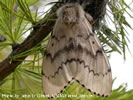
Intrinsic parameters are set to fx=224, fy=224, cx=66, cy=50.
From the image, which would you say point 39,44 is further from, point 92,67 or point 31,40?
point 92,67

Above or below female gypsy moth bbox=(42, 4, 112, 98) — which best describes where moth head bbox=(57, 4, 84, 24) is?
above

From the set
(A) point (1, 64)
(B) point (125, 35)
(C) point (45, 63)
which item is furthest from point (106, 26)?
(A) point (1, 64)

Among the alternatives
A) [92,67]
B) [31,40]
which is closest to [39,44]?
[31,40]

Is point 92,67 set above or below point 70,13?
below

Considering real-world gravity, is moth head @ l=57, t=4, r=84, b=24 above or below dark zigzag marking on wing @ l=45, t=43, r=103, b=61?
above

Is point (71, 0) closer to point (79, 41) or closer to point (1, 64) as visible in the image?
point (79, 41)

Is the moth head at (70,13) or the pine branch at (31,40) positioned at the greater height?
the moth head at (70,13)
